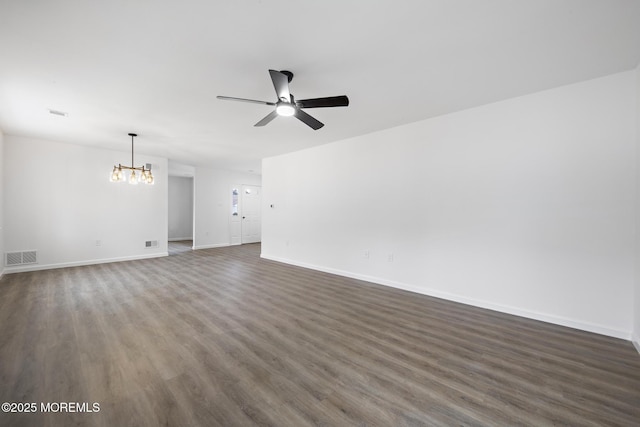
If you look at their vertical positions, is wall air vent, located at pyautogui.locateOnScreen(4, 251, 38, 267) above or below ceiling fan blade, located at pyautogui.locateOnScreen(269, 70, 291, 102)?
below

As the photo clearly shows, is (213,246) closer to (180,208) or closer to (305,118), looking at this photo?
(180,208)

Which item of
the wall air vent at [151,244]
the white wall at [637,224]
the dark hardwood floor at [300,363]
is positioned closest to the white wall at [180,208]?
the wall air vent at [151,244]

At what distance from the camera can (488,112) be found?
3.35 m

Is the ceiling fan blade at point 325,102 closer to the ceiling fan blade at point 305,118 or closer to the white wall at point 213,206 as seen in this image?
the ceiling fan blade at point 305,118

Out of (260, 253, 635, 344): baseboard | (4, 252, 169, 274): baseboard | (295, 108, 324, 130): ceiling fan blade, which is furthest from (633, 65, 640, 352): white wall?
(4, 252, 169, 274): baseboard

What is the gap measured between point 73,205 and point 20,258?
4.34 feet

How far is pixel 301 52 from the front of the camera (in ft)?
7.54

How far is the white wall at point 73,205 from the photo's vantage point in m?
4.99

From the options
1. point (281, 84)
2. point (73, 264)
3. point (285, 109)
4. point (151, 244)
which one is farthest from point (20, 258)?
point (281, 84)

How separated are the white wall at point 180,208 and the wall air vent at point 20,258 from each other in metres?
4.99

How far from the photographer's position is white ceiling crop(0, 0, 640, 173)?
183 cm

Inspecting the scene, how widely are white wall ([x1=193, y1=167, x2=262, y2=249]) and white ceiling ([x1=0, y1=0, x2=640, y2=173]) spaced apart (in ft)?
14.9

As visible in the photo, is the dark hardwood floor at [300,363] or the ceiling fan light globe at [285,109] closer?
the dark hardwood floor at [300,363]

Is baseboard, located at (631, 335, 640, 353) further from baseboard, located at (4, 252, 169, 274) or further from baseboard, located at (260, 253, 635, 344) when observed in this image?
baseboard, located at (4, 252, 169, 274)
